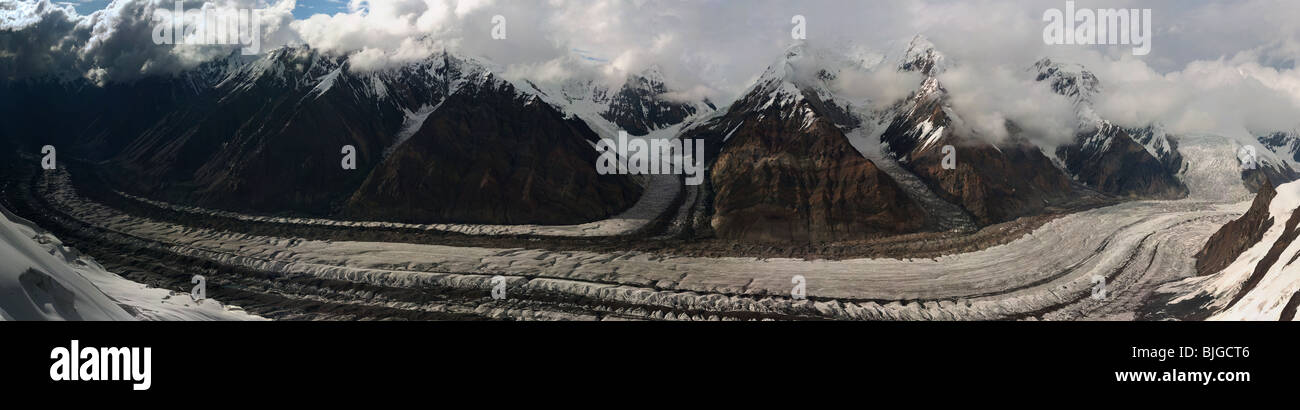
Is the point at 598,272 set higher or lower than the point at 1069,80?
lower

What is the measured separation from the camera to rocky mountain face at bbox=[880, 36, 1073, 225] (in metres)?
79.1

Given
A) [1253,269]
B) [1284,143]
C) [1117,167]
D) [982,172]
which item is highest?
[1284,143]

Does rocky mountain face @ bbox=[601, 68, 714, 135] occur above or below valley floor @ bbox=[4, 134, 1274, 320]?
above

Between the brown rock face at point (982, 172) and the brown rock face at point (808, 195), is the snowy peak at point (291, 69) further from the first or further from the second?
the brown rock face at point (982, 172)

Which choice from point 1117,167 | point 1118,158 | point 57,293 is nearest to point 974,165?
point 1117,167

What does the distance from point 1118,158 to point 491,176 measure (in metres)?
114

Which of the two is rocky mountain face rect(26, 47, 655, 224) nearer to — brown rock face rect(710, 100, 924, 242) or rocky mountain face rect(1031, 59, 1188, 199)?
brown rock face rect(710, 100, 924, 242)

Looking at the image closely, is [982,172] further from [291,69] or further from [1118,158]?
[291,69]

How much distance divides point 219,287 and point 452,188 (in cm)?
3072

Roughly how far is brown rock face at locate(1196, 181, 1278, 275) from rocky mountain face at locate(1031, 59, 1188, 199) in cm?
5758

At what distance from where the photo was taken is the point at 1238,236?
47781mm

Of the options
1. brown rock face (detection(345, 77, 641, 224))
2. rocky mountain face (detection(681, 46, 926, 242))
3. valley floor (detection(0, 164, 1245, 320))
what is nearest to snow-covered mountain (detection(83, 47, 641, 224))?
brown rock face (detection(345, 77, 641, 224))

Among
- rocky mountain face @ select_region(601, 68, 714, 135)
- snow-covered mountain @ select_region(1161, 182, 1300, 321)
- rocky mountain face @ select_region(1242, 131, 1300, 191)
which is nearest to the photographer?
snow-covered mountain @ select_region(1161, 182, 1300, 321)

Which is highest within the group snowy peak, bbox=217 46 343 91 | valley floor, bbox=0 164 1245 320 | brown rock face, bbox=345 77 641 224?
snowy peak, bbox=217 46 343 91
